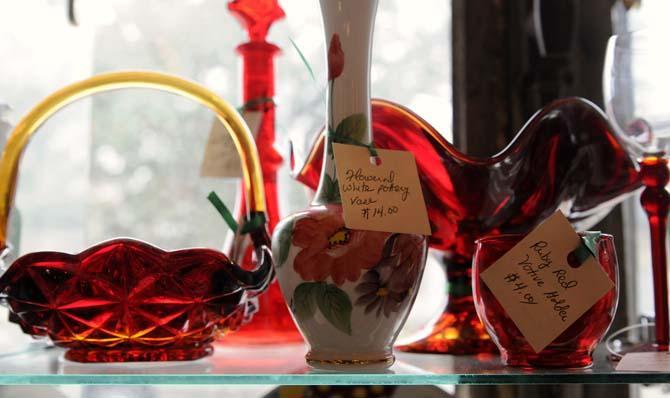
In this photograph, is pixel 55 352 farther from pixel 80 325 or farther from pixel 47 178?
pixel 47 178

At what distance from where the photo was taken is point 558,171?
712 mm

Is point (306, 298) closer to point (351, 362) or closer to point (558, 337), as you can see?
point (351, 362)

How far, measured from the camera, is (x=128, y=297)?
0.61 metres

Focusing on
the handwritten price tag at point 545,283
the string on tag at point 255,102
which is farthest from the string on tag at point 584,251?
the string on tag at point 255,102

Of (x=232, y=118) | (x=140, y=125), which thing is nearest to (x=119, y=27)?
(x=140, y=125)

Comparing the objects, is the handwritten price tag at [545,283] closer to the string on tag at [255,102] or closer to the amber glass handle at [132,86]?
the amber glass handle at [132,86]

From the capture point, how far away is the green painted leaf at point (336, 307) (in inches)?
22.2

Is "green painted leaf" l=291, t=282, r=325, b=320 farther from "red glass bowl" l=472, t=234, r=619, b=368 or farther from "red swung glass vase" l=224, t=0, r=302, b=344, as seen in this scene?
"red swung glass vase" l=224, t=0, r=302, b=344

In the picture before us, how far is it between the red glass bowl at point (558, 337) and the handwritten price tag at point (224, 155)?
0.31 metres

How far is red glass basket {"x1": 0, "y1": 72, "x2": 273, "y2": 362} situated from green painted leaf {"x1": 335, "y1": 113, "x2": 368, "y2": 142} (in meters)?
0.12

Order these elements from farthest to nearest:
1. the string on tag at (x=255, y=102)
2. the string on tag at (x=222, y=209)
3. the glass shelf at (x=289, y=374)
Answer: the string on tag at (x=255, y=102) → the string on tag at (x=222, y=209) → the glass shelf at (x=289, y=374)

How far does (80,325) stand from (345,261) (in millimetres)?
214

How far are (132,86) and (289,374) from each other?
328 mm

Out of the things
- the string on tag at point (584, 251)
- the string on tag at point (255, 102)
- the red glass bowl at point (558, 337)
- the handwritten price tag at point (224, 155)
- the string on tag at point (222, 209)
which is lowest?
the red glass bowl at point (558, 337)
